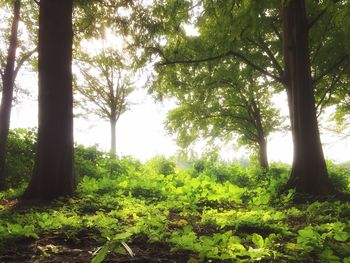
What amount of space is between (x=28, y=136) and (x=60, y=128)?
5168 millimetres

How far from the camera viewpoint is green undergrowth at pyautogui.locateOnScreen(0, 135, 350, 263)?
2659 millimetres

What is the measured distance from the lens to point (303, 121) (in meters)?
7.92

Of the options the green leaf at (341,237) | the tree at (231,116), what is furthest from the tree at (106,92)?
the green leaf at (341,237)

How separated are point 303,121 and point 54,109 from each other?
18.7 feet

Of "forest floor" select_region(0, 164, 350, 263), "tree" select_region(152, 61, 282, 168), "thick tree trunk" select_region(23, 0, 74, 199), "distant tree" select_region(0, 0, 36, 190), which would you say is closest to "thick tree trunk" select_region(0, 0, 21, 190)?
"distant tree" select_region(0, 0, 36, 190)

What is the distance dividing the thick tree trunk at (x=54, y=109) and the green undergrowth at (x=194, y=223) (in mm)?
505

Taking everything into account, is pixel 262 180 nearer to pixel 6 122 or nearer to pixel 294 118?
pixel 294 118

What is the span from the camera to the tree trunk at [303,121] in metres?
7.64

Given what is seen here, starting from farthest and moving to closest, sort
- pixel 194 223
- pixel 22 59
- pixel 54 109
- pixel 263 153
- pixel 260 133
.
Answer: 1. pixel 263 153
2. pixel 260 133
3. pixel 22 59
4. pixel 54 109
5. pixel 194 223

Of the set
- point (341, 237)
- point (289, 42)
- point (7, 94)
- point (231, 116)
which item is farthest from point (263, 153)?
point (341, 237)

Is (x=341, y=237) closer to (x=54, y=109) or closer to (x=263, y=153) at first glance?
(x=54, y=109)

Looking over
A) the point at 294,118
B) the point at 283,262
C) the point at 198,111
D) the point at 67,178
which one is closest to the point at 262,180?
the point at 294,118

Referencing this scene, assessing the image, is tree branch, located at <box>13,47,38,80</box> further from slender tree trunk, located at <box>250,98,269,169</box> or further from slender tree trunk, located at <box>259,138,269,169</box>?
slender tree trunk, located at <box>259,138,269,169</box>

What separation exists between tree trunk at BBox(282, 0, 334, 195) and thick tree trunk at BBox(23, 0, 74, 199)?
16.4 ft
